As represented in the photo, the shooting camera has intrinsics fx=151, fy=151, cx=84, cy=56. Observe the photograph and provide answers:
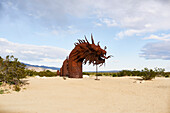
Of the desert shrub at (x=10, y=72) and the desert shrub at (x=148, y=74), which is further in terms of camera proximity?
the desert shrub at (x=148, y=74)

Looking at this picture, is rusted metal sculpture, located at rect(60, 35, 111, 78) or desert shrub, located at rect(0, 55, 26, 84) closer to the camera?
desert shrub, located at rect(0, 55, 26, 84)

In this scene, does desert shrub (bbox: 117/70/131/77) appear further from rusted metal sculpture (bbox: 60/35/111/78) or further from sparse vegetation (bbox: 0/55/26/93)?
sparse vegetation (bbox: 0/55/26/93)

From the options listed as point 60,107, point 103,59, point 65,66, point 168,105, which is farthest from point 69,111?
point 65,66

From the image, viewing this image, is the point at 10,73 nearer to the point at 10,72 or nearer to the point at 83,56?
the point at 10,72

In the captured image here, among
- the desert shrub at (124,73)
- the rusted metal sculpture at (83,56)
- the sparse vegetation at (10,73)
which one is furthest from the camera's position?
the desert shrub at (124,73)

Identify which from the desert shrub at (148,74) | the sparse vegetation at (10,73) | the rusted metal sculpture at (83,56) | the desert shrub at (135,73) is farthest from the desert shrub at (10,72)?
the desert shrub at (135,73)

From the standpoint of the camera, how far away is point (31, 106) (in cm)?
475

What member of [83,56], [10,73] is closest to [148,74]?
[83,56]

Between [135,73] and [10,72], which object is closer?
[10,72]

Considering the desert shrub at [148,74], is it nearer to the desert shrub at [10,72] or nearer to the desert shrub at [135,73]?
the desert shrub at [135,73]

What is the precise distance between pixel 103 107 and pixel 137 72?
20.1 m

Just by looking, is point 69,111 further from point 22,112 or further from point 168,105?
point 168,105

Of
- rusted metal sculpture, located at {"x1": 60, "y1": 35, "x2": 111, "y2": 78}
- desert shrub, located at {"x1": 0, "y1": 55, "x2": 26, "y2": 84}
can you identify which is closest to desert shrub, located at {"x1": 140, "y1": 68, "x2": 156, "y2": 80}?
rusted metal sculpture, located at {"x1": 60, "y1": 35, "x2": 111, "y2": 78}

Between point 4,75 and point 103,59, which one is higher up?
point 103,59
